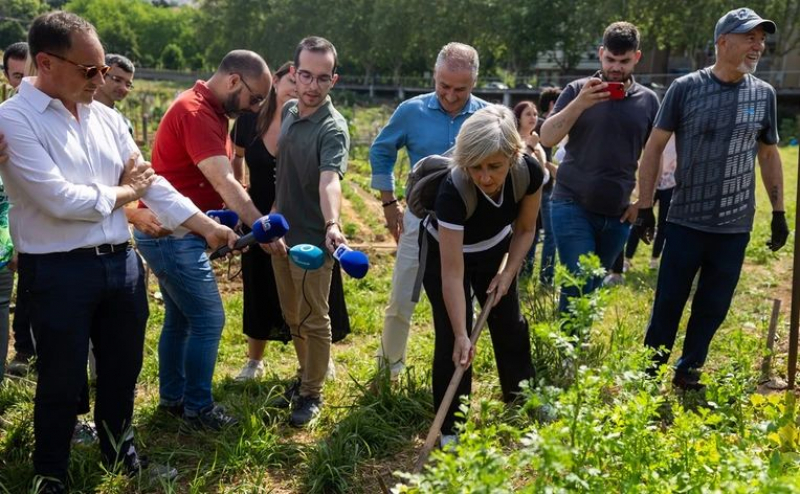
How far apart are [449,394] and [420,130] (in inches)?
64.3

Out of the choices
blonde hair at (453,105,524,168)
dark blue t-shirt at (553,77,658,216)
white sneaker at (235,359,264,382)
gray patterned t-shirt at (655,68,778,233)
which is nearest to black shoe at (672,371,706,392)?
gray patterned t-shirt at (655,68,778,233)

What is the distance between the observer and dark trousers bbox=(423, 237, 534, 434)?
123 inches

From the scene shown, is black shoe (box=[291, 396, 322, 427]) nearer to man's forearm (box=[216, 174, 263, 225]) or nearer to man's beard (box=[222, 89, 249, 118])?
man's forearm (box=[216, 174, 263, 225])

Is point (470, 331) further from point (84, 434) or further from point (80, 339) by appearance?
point (84, 434)

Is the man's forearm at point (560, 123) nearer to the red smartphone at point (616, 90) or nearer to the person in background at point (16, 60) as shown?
the red smartphone at point (616, 90)

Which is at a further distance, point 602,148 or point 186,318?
point 602,148

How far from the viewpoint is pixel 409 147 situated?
396 cm

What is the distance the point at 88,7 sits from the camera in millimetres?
104125

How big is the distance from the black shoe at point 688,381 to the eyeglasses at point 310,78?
231 cm

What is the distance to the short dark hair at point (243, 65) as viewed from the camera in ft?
10.9

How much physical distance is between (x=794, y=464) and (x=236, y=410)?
234 cm

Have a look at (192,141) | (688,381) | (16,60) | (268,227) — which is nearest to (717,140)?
(688,381)

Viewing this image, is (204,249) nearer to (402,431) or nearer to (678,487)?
(402,431)

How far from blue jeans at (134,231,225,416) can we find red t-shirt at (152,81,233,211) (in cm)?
30
